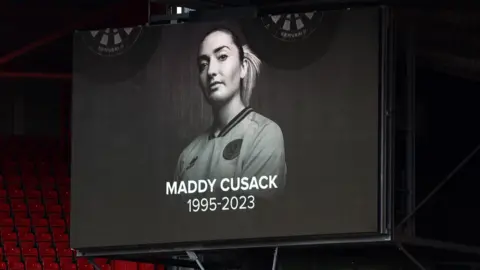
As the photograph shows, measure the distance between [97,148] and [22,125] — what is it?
8.01 metres

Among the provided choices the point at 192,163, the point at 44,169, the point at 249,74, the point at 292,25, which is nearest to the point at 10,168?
the point at 44,169

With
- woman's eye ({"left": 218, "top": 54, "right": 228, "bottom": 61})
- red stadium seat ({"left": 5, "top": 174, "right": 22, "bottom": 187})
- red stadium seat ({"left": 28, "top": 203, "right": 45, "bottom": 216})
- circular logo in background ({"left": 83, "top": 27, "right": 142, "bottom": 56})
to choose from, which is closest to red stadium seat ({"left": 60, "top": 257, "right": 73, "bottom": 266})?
red stadium seat ({"left": 28, "top": 203, "right": 45, "bottom": 216})

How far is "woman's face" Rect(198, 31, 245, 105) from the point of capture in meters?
10.2

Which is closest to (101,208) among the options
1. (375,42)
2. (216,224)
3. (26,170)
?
(216,224)

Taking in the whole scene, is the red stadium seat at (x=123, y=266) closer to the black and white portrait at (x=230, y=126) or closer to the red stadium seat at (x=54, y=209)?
the red stadium seat at (x=54, y=209)

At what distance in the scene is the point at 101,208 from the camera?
1067 centimetres

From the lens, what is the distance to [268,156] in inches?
394

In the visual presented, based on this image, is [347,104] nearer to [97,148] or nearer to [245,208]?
[245,208]

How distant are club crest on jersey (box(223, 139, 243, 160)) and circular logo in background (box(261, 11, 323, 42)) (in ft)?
2.87

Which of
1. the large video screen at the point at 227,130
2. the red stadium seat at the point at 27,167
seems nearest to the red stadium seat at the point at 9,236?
the red stadium seat at the point at 27,167

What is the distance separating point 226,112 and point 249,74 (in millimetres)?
351

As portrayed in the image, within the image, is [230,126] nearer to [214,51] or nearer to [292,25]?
[214,51]

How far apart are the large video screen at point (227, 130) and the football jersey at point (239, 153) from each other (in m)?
0.01

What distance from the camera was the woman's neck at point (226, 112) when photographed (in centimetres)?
1021
